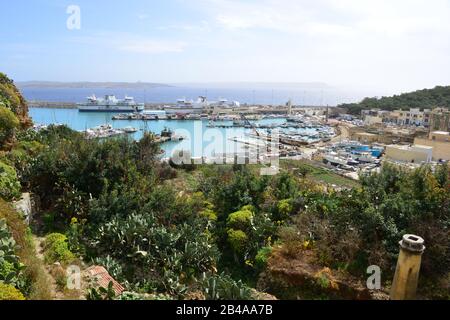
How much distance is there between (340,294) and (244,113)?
66.4 meters

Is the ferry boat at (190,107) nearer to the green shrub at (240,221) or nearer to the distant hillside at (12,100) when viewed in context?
the distant hillside at (12,100)

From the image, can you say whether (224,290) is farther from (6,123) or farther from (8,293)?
(6,123)

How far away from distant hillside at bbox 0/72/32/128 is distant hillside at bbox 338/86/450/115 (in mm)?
60691

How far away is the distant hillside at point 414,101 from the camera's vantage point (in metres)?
60.4

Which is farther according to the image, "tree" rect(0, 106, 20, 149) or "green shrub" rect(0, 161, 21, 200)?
"tree" rect(0, 106, 20, 149)

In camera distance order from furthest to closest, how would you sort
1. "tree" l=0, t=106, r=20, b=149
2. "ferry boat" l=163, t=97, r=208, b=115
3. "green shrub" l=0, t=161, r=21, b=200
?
1. "ferry boat" l=163, t=97, r=208, b=115
2. "tree" l=0, t=106, r=20, b=149
3. "green shrub" l=0, t=161, r=21, b=200

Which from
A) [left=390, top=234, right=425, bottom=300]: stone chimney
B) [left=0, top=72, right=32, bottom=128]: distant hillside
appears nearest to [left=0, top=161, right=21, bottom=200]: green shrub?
[left=0, top=72, right=32, bottom=128]: distant hillside

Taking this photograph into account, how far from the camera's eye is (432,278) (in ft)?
19.4

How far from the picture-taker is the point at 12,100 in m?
11.1

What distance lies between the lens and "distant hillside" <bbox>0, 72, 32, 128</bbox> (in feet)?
35.4

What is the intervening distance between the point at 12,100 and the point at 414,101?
6712 centimetres

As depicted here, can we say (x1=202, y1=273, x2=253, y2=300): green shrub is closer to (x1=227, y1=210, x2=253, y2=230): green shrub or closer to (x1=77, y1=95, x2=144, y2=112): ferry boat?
(x1=227, y1=210, x2=253, y2=230): green shrub

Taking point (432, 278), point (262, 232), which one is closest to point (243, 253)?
point (262, 232)
